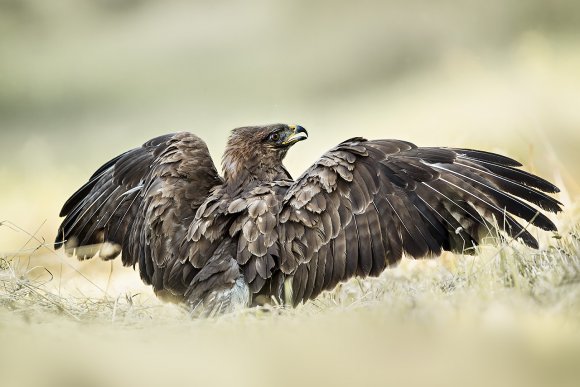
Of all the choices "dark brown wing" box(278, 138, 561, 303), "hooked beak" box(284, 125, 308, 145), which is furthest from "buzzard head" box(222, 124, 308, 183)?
"dark brown wing" box(278, 138, 561, 303)

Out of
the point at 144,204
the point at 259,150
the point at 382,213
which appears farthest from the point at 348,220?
the point at 144,204

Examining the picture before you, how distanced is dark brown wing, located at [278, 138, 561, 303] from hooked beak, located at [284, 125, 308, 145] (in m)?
1.18

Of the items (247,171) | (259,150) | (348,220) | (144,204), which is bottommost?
(144,204)

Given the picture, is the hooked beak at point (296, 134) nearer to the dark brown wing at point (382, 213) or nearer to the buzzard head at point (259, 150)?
the buzzard head at point (259, 150)

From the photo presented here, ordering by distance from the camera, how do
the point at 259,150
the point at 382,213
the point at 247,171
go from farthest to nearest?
the point at 259,150 → the point at 247,171 → the point at 382,213

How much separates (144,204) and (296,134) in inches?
60.2

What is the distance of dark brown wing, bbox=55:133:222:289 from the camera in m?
6.64

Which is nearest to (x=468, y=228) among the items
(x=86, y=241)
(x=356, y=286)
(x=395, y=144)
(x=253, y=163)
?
(x=395, y=144)

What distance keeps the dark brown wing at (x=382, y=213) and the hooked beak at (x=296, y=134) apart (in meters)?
1.18

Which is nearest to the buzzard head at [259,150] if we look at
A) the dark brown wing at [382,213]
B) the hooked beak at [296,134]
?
the hooked beak at [296,134]

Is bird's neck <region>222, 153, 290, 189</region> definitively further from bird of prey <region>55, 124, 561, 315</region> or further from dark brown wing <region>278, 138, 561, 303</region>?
dark brown wing <region>278, 138, 561, 303</region>

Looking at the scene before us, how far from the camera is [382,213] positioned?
5762 millimetres

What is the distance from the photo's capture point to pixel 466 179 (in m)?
5.86

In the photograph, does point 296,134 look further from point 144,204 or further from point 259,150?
point 144,204
